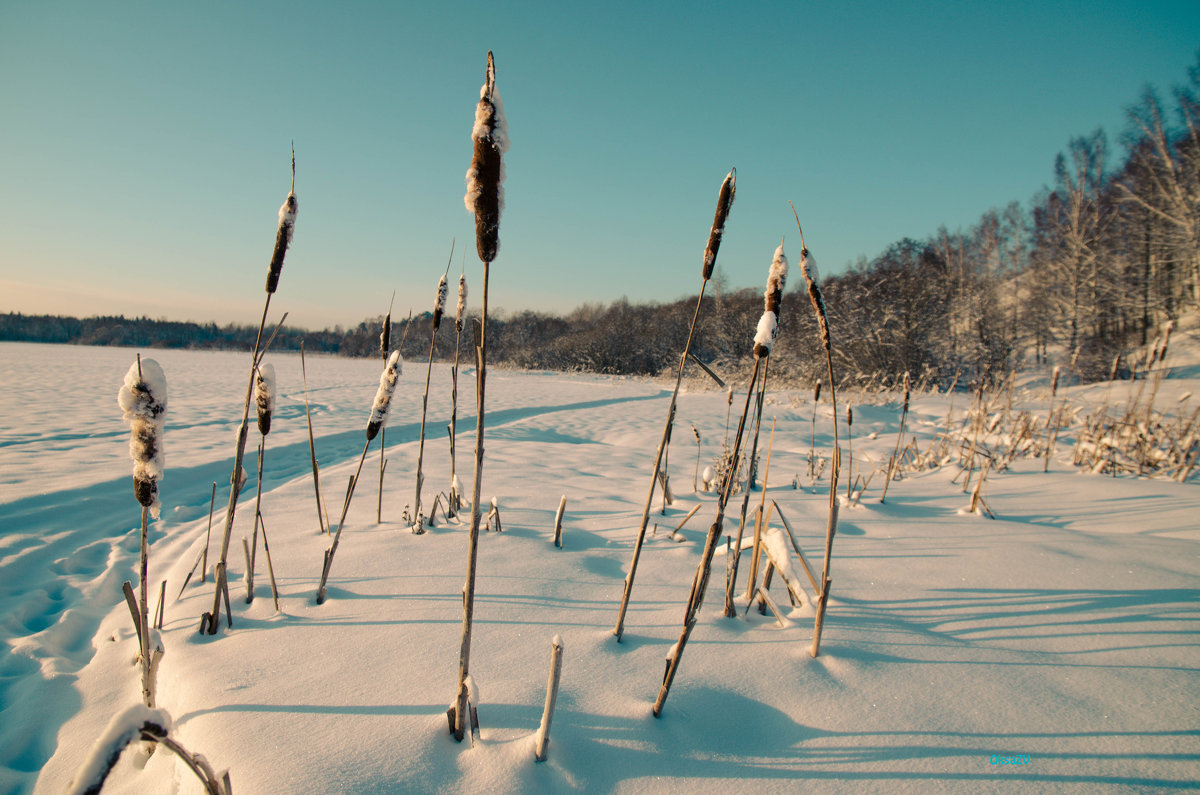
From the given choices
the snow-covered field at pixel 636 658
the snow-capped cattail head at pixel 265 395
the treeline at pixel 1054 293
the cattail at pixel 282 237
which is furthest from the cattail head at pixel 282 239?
the treeline at pixel 1054 293

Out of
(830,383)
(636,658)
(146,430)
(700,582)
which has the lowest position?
(636,658)

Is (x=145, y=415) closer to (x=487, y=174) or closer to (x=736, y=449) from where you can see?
(x=487, y=174)

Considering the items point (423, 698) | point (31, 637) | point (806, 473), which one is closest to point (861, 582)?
point (423, 698)

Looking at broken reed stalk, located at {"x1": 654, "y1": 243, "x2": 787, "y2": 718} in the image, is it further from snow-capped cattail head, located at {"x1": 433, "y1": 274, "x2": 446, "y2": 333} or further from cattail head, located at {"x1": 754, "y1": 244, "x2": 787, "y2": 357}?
snow-capped cattail head, located at {"x1": 433, "y1": 274, "x2": 446, "y2": 333}

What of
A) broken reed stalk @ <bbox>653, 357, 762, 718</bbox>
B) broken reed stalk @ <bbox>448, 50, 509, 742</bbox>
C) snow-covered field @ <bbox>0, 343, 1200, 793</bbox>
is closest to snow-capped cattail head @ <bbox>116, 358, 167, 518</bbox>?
snow-covered field @ <bbox>0, 343, 1200, 793</bbox>

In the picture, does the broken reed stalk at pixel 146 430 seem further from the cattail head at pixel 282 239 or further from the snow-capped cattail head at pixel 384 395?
the snow-capped cattail head at pixel 384 395

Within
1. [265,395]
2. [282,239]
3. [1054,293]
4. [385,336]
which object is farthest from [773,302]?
[1054,293]

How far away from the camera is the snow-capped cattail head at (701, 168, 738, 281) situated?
3.28 feet

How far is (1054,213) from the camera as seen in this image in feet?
70.8

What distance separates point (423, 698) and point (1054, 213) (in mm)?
30288

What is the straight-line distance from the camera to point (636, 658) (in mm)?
1245

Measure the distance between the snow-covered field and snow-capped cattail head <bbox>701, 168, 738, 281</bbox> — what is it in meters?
0.97

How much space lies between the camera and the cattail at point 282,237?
3.98 ft

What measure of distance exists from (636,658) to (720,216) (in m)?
1.08
